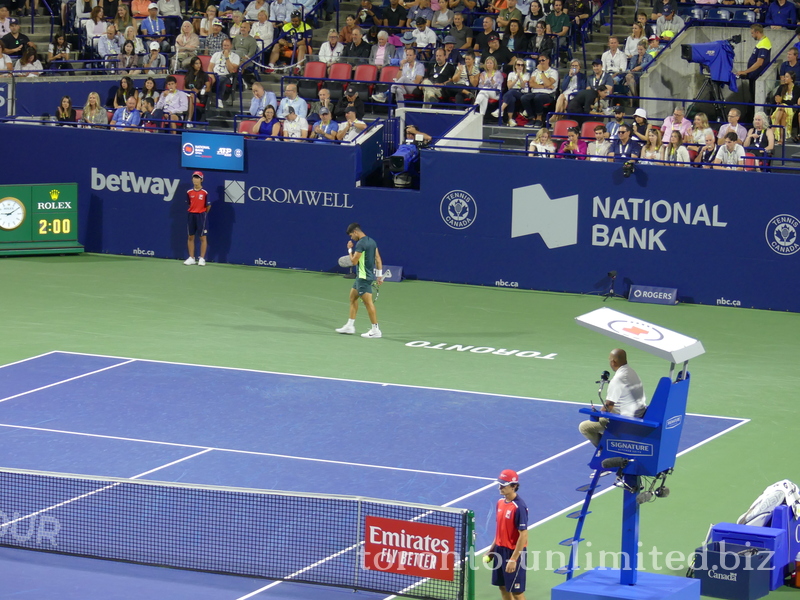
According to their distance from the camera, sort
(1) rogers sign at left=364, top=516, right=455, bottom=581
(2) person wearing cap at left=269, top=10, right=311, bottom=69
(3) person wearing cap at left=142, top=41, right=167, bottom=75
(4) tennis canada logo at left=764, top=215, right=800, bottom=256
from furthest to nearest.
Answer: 1. (3) person wearing cap at left=142, top=41, right=167, bottom=75
2. (2) person wearing cap at left=269, top=10, right=311, bottom=69
3. (4) tennis canada logo at left=764, top=215, right=800, bottom=256
4. (1) rogers sign at left=364, top=516, right=455, bottom=581

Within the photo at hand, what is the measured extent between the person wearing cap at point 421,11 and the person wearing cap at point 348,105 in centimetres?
356

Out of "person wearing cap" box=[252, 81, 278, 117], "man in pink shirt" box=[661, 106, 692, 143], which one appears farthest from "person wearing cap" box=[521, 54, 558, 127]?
"person wearing cap" box=[252, 81, 278, 117]

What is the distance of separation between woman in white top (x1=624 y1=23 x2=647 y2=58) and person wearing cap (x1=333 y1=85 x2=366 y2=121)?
5.98m

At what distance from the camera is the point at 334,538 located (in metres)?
13.8

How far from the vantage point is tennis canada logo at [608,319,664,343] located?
11.4m

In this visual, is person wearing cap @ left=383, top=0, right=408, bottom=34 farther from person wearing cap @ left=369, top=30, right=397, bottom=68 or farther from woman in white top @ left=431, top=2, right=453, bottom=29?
person wearing cap @ left=369, top=30, right=397, bottom=68

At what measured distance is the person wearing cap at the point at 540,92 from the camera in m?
29.5

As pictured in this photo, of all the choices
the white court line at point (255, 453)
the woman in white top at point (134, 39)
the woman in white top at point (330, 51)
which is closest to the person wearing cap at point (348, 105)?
the woman in white top at point (330, 51)

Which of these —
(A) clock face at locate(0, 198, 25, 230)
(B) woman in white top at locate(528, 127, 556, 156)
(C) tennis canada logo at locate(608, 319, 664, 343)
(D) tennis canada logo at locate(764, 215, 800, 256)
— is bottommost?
(A) clock face at locate(0, 198, 25, 230)

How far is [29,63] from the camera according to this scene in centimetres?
3412

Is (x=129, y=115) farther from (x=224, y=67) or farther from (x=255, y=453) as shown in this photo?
(x=255, y=453)

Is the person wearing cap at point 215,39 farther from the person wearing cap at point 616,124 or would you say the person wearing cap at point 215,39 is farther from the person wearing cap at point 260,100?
the person wearing cap at point 616,124

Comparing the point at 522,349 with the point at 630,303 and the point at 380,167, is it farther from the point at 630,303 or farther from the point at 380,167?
the point at 380,167

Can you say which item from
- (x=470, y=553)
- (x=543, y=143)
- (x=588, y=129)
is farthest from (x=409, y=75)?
(x=470, y=553)
